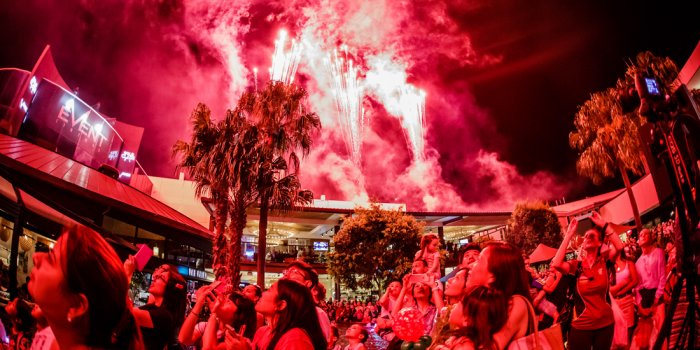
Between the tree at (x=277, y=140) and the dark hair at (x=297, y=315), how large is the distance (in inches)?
558

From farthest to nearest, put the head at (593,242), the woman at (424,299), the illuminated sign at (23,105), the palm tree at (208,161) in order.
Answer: the illuminated sign at (23,105) < the palm tree at (208,161) < the woman at (424,299) < the head at (593,242)

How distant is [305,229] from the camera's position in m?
38.2

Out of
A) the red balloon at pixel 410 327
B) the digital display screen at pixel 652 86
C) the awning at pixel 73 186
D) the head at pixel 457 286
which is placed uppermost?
the awning at pixel 73 186

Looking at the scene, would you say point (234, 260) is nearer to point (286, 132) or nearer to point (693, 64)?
point (286, 132)

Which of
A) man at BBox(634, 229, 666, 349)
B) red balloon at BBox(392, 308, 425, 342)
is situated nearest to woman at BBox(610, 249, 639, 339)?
man at BBox(634, 229, 666, 349)

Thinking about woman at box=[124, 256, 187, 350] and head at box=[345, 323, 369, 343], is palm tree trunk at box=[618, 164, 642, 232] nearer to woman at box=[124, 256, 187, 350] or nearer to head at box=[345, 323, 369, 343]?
head at box=[345, 323, 369, 343]

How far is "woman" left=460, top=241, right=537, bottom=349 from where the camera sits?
2.27 metres

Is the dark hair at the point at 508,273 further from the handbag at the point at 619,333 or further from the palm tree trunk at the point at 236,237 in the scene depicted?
the palm tree trunk at the point at 236,237

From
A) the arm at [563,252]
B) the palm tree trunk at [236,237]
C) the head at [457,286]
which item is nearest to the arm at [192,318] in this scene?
the head at [457,286]

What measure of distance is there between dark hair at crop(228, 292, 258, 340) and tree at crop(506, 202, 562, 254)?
99.0 ft

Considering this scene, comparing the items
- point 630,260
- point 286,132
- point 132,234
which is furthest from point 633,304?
point 132,234

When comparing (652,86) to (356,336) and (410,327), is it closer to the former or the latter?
(410,327)

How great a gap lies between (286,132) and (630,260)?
15.4 meters

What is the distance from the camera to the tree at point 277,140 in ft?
57.6
